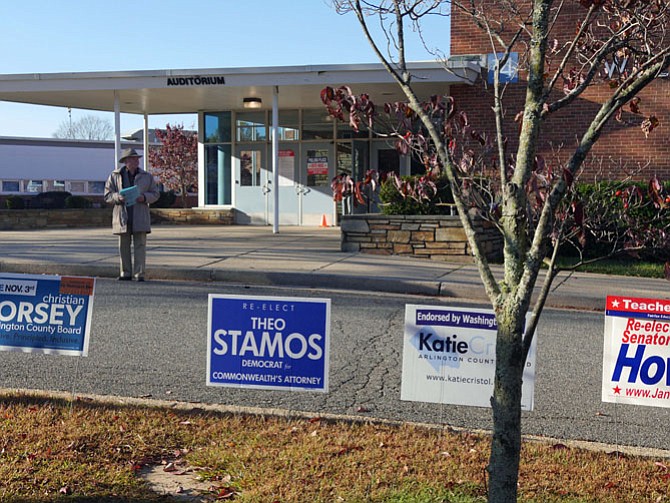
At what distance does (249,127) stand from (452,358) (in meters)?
19.8

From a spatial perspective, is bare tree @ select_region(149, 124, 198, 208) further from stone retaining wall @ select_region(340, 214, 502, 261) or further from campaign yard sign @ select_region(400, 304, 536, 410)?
campaign yard sign @ select_region(400, 304, 536, 410)

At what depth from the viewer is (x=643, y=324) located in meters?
5.04

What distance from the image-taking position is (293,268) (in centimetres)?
1258

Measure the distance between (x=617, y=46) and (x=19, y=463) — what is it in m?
3.74

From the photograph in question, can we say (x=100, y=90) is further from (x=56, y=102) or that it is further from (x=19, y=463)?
(x=19, y=463)

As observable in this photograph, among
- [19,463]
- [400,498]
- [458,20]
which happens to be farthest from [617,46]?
[458,20]

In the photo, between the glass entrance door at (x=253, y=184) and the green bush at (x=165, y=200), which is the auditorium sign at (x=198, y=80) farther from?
the green bush at (x=165, y=200)

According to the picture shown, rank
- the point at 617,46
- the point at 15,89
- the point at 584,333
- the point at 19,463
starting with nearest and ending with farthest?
1. the point at 617,46
2. the point at 19,463
3. the point at 584,333
4. the point at 15,89

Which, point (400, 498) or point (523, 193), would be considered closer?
point (523, 193)

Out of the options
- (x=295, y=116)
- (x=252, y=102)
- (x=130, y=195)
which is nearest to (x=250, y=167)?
(x=295, y=116)

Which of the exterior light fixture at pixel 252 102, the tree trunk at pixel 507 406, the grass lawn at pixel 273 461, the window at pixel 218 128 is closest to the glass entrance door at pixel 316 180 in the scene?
the exterior light fixture at pixel 252 102

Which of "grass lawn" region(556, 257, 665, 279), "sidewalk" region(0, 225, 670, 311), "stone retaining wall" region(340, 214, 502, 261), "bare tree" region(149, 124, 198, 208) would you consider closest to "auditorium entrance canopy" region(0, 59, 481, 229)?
"sidewalk" region(0, 225, 670, 311)

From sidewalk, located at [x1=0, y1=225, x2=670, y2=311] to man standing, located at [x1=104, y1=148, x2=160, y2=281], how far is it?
33.2 inches

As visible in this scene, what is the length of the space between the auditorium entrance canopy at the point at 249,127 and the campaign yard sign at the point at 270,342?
13.8 meters
